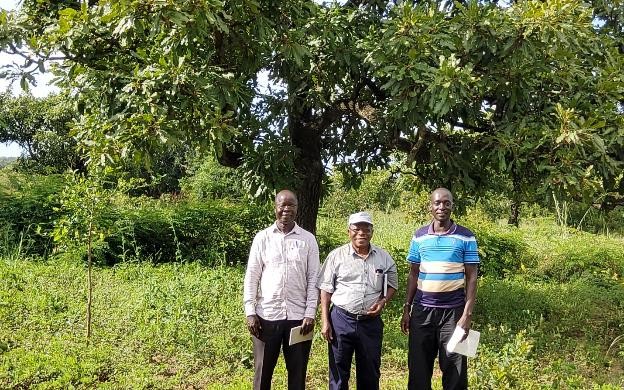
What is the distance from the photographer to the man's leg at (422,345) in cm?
354

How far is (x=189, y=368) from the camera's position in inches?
180

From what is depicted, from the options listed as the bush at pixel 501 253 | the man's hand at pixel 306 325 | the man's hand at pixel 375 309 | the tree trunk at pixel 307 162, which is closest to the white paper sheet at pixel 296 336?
the man's hand at pixel 306 325

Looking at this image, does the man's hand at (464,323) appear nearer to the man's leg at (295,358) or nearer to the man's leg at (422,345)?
the man's leg at (422,345)

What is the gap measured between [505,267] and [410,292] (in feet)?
22.4

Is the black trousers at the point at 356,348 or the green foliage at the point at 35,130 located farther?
the green foliage at the point at 35,130

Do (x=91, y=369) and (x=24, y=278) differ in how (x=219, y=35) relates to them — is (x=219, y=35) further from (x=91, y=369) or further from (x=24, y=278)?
(x=24, y=278)

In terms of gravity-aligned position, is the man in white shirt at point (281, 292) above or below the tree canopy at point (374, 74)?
below

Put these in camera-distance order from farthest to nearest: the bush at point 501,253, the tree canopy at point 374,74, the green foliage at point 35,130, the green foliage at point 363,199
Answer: the green foliage at point 35,130 → the green foliage at point 363,199 → the bush at point 501,253 → the tree canopy at point 374,74

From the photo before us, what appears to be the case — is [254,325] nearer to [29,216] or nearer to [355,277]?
[355,277]

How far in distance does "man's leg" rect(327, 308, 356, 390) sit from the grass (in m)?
0.89

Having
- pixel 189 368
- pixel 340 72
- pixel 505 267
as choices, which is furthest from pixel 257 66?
pixel 505 267

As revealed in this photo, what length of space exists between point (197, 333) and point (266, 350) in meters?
2.00

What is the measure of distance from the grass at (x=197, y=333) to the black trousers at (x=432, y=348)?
2.08 ft

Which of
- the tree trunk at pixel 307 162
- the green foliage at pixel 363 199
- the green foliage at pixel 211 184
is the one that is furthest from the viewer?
the green foliage at pixel 363 199
